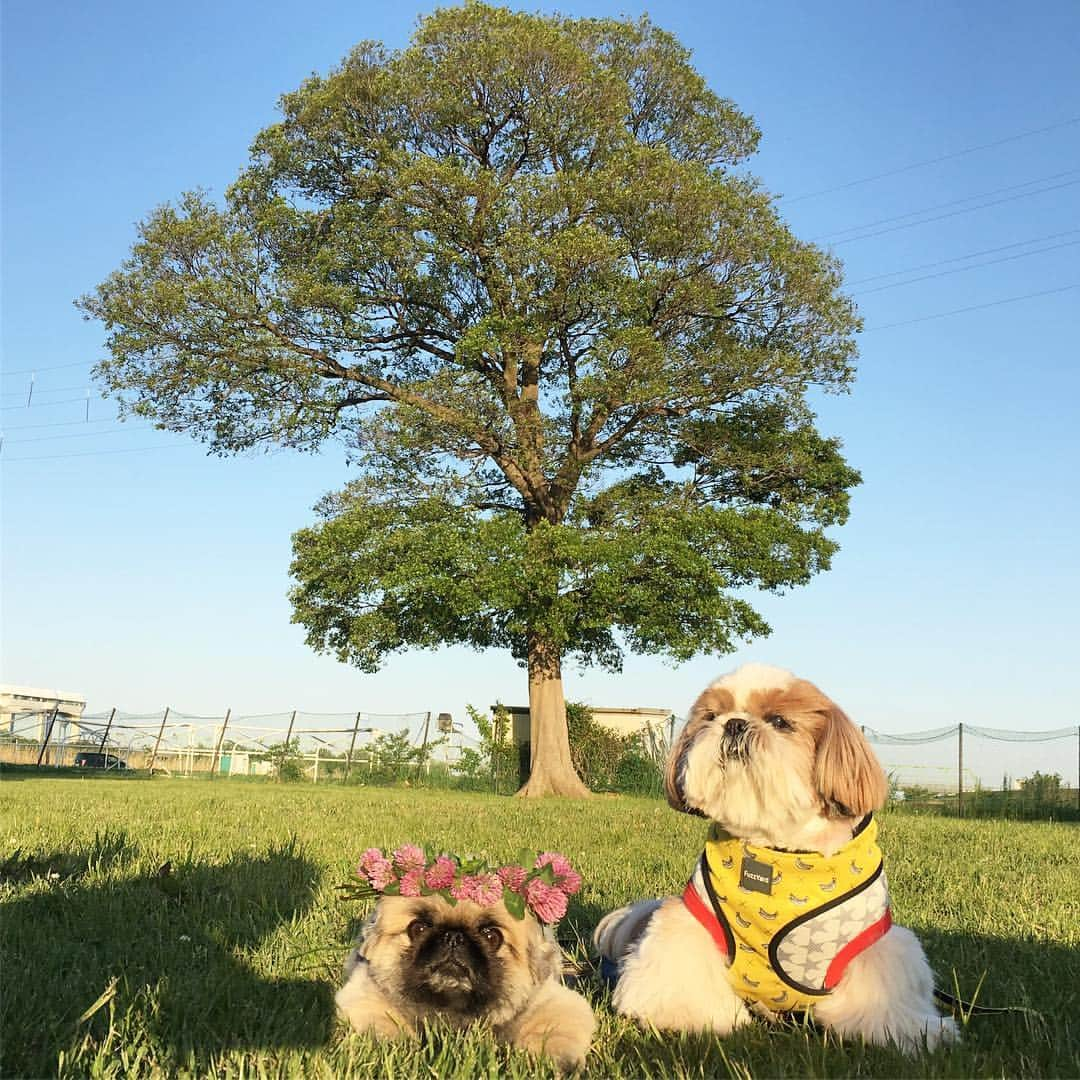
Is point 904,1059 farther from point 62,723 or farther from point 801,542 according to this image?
point 62,723

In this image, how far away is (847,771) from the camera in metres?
3.78

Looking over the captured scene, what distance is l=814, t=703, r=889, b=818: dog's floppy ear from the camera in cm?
378

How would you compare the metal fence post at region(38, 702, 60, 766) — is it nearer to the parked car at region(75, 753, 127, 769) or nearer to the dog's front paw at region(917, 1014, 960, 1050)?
the parked car at region(75, 753, 127, 769)

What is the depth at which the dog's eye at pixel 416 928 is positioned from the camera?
368cm

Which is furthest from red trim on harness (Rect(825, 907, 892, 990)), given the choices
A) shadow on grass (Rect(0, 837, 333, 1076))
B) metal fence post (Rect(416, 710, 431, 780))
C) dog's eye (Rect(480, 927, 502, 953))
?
metal fence post (Rect(416, 710, 431, 780))

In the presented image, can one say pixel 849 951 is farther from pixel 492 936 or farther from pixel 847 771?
pixel 492 936

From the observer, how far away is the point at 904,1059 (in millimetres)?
3533

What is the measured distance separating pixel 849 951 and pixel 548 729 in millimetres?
22747

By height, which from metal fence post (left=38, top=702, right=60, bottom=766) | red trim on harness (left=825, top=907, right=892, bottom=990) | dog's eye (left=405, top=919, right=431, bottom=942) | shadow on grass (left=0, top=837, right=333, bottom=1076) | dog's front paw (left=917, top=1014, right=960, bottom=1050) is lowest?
shadow on grass (left=0, top=837, right=333, bottom=1076)

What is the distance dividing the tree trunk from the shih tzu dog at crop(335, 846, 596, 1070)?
22320mm

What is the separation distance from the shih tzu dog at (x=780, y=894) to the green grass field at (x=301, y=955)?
13cm

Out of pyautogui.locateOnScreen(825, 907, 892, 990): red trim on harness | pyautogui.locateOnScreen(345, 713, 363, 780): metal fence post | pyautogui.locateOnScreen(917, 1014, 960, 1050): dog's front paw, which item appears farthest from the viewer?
pyautogui.locateOnScreen(345, 713, 363, 780): metal fence post

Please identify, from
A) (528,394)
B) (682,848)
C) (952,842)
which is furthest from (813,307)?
(682,848)

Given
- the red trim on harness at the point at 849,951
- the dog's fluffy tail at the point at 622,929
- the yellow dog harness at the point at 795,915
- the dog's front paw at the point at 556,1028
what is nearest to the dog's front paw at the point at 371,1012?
the dog's front paw at the point at 556,1028
